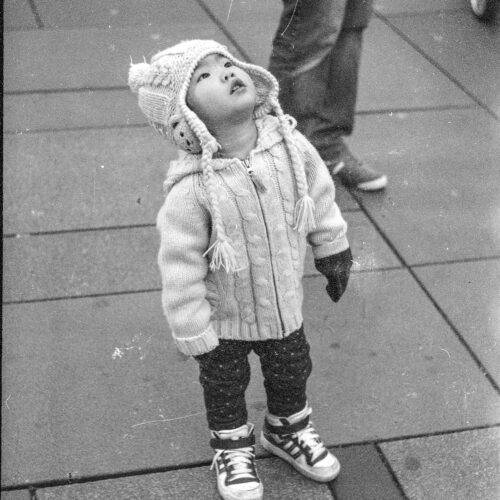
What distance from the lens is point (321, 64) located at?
442 cm

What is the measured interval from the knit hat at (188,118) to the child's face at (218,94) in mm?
22

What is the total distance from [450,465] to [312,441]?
0.46 meters

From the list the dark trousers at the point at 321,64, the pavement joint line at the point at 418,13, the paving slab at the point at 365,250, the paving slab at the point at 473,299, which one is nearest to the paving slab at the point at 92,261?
the paving slab at the point at 365,250

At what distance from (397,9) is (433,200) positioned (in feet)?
8.56

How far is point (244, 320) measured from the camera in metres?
2.73

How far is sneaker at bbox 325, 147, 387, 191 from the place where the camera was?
4586 millimetres

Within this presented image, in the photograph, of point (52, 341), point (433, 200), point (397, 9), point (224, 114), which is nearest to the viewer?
point (224, 114)

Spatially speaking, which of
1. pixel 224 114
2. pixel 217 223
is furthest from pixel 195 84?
pixel 217 223

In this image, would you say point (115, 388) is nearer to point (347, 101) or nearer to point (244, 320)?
point (244, 320)

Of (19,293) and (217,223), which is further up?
(217,223)

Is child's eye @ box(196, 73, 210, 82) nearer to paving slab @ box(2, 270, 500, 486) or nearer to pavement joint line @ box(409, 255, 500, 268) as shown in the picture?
paving slab @ box(2, 270, 500, 486)

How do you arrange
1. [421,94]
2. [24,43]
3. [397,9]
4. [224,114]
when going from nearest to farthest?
[224,114] → [421,94] → [24,43] → [397,9]

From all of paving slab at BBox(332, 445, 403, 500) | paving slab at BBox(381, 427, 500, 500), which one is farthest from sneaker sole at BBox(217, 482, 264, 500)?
paving slab at BBox(381, 427, 500, 500)

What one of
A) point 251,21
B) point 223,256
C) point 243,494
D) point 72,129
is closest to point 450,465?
point 243,494
